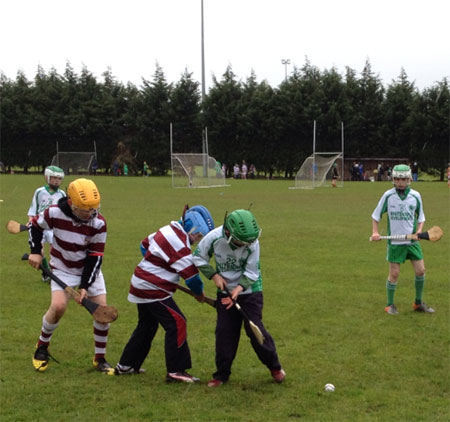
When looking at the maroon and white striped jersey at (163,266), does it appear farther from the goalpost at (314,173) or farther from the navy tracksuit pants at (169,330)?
the goalpost at (314,173)

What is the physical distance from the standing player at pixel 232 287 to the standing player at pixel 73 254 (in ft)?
3.84

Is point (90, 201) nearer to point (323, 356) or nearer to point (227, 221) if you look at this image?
point (227, 221)

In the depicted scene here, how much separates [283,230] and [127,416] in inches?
509

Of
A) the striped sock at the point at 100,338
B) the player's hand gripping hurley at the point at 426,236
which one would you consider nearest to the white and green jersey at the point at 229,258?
the striped sock at the point at 100,338

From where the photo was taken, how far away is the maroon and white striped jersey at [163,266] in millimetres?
5922

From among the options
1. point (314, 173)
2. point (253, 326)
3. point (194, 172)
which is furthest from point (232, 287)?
point (314, 173)

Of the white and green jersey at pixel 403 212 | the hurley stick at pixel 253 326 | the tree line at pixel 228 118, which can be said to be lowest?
the hurley stick at pixel 253 326

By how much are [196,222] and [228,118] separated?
53237 mm

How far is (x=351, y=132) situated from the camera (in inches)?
2179

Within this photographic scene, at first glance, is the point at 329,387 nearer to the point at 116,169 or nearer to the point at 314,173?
the point at 314,173

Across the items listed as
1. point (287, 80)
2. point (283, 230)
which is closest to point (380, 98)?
point (287, 80)

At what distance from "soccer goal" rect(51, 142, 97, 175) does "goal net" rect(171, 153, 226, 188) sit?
18370 mm

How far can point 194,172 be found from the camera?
41562mm

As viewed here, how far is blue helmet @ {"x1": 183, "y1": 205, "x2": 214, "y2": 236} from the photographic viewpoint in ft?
19.6
